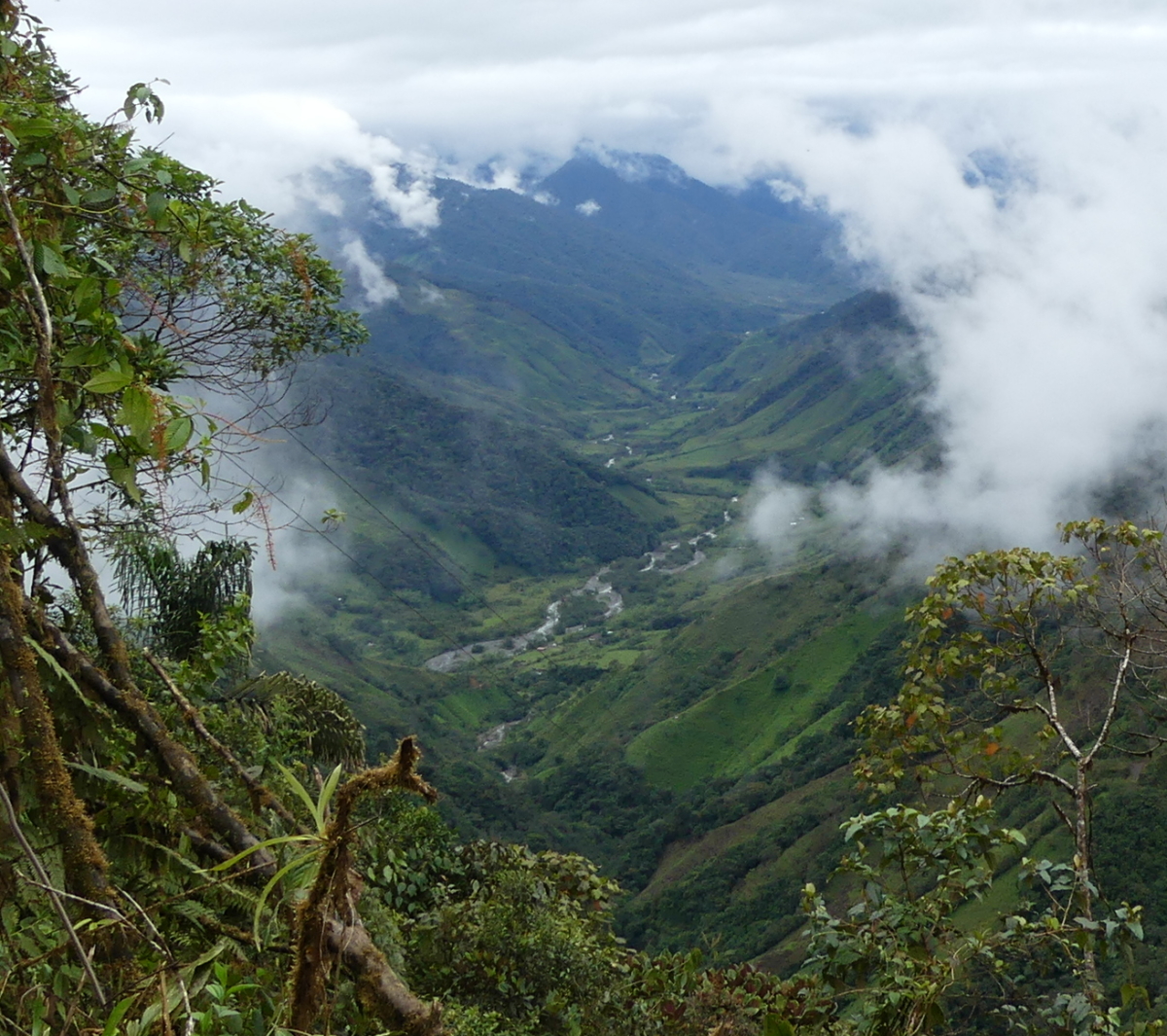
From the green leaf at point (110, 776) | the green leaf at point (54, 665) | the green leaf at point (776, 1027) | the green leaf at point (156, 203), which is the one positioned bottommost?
the green leaf at point (776, 1027)

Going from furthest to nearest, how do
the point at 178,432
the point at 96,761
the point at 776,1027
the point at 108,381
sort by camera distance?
the point at 96,761
the point at 178,432
the point at 108,381
the point at 776,1027

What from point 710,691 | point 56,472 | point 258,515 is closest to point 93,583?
point 56,472

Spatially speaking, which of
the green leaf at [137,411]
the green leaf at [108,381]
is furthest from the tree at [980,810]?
the green leaf at [108,381]

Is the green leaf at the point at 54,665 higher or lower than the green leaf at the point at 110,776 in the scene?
higher

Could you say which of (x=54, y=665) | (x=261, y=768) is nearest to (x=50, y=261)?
(x=54, y=665)

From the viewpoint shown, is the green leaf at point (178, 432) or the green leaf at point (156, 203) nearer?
the green leaf at point (178, 432)

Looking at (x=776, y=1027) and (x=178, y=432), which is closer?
(x=776, y=1027)

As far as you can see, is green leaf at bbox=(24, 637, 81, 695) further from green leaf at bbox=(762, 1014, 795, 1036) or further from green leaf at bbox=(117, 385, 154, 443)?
green leaf at bbox=(762, 1014, 795, 1036)

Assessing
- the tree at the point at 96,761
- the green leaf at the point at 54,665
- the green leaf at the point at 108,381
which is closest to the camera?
the tree at the point at 96,761

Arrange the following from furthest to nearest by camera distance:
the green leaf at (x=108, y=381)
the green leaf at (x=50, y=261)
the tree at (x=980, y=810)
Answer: the tree at (x=980, y=810) < the green leaf at (x=50, y=261) < the green leaf at (x=108, y=381)

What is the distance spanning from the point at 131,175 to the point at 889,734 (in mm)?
7490

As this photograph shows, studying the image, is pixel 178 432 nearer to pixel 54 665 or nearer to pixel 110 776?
pixel 54 665

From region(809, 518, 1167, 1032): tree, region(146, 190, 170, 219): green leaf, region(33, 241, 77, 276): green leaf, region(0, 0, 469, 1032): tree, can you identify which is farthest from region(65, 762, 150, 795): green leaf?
region(809, 518, 1167, 1032): tree

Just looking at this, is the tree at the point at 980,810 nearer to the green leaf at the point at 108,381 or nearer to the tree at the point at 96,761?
the tree at the point at 96,761
